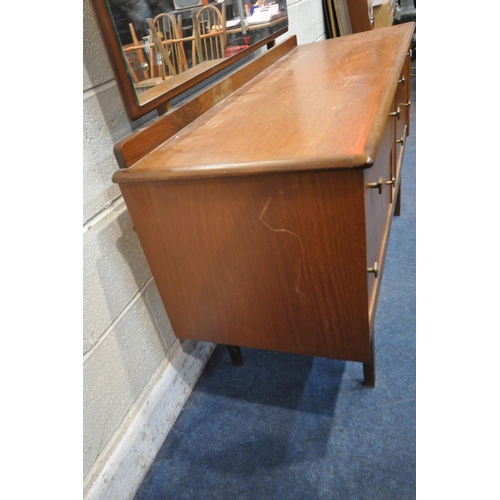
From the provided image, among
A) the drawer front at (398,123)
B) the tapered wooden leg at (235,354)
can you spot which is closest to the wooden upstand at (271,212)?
the drawer front at (398,123)

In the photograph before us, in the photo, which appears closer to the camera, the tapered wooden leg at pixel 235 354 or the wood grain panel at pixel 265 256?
the wood grain panel at pixel 265 256

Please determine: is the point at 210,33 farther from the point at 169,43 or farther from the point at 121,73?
the point at 121,73

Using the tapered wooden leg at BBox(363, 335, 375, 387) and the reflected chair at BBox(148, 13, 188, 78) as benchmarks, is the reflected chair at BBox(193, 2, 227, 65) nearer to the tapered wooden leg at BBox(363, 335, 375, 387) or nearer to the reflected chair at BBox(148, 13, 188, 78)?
the reflected chair at BBox(148, 13, 188, 78)

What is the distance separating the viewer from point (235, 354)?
1.24 m

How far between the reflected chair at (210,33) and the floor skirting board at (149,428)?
2.70ft

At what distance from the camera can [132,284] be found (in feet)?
3.18

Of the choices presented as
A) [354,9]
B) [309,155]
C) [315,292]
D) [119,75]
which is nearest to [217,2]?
[119,75]

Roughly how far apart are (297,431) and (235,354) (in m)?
0.30

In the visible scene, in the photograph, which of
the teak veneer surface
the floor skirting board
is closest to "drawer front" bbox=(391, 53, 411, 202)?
the teak veneer surface

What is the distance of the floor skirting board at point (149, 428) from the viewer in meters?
0.91

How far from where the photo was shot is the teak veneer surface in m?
0.65

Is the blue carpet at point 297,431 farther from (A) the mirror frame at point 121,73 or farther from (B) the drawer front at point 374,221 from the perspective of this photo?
(A) the mirror frame at point 121,73

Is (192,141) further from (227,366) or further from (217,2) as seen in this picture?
(227,366)

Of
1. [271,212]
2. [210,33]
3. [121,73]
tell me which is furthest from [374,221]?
[210,33]
